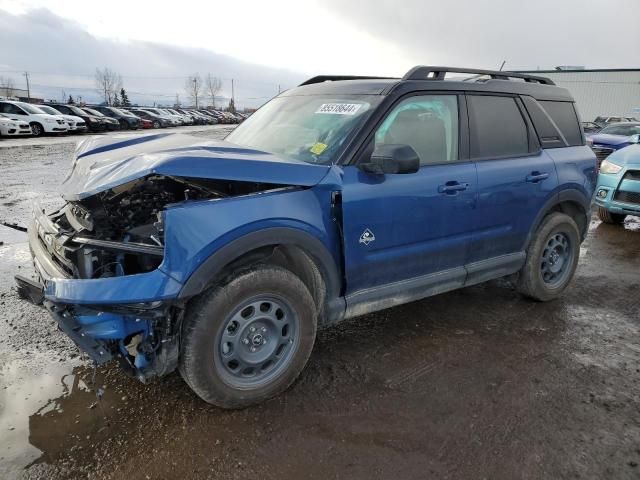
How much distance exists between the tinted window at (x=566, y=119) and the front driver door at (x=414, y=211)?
136cm

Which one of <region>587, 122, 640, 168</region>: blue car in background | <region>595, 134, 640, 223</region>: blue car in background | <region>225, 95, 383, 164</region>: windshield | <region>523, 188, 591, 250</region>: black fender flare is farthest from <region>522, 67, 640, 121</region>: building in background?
<region>225, 95, 383, 164</region>: windshield

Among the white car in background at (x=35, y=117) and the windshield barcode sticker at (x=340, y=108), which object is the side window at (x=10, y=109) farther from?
the windshield barcode sticker at (x=340, y=108)

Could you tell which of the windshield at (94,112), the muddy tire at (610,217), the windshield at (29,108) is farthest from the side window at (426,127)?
the windshield at (94,112)

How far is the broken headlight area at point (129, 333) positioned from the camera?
245 cm

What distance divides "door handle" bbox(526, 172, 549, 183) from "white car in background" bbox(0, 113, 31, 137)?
2320 cm

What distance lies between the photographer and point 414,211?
3309mm

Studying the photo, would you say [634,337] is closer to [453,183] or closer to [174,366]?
[453,183]

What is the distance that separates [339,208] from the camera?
2977 mm

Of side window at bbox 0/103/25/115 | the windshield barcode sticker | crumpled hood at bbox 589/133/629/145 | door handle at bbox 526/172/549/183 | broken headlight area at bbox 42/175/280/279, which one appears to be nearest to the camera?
broken headlight area at bbox 42/175/280/279

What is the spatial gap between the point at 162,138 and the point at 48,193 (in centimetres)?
642

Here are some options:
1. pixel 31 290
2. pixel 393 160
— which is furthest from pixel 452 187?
pixel 31 290

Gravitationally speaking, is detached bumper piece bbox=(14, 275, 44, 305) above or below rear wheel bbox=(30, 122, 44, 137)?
below

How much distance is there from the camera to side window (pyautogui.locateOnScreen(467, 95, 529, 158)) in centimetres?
379

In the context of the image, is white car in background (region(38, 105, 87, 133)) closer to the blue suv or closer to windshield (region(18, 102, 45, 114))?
windshield (region(18, 102, 45, 114))
